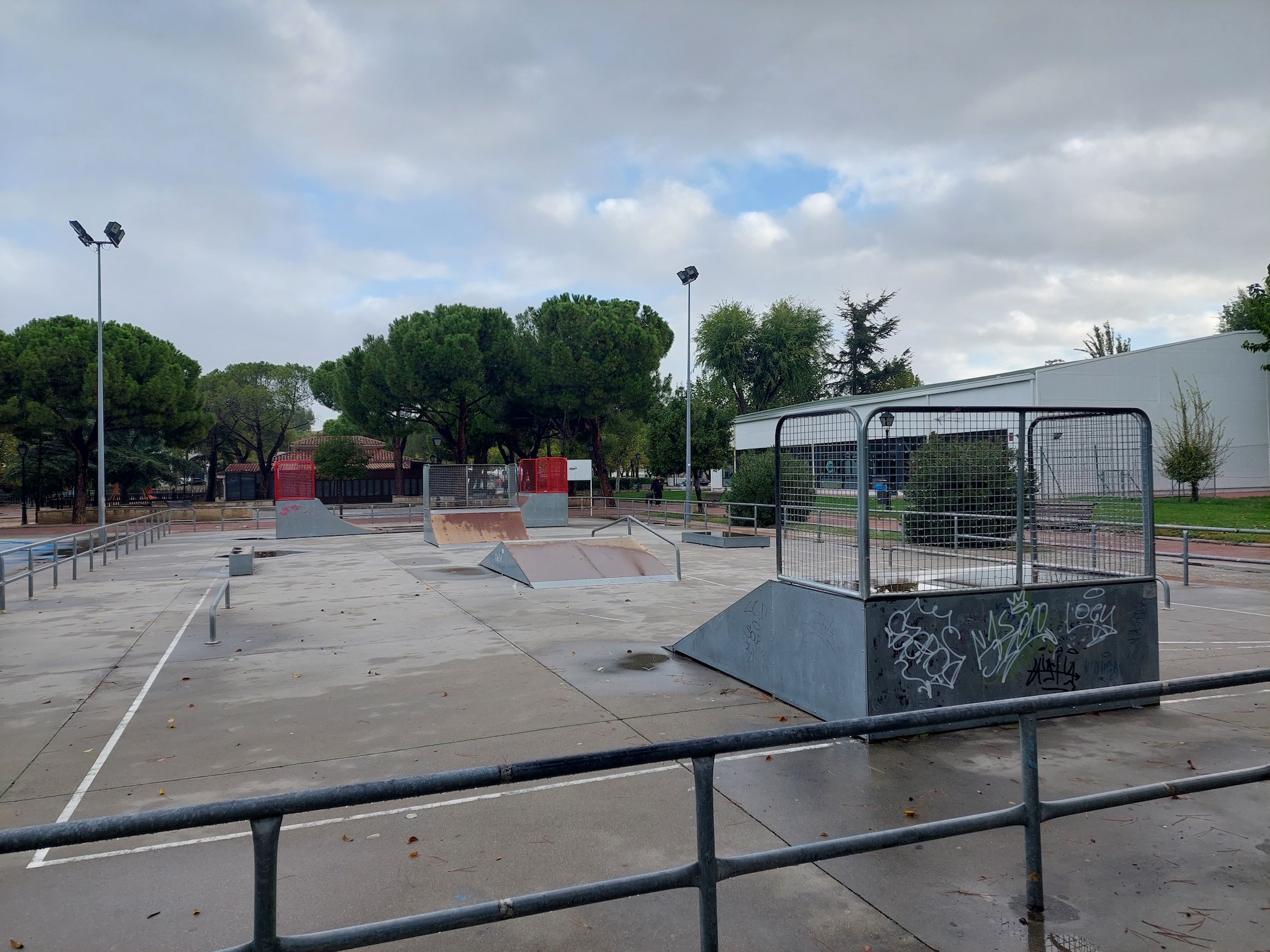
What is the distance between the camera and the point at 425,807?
16.5 ft

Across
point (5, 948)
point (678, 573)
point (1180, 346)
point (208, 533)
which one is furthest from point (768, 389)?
point (5, 948)

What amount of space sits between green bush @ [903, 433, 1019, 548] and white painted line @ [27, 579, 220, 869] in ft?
18.8

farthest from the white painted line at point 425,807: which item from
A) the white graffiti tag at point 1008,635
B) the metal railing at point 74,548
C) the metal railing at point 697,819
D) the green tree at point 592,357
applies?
the green tree at point 592,357

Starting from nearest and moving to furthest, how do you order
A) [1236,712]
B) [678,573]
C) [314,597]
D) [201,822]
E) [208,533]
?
[201,822] < [1236,712] < [314,597] < [678,573] < [208,533]

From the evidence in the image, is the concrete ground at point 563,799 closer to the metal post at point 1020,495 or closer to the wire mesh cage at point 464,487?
Result: the metal post at point 1020,495

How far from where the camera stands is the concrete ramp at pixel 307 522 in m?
28.6

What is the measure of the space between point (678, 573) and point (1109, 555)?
865 cm

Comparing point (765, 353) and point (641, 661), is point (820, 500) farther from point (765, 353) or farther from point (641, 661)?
point (765, 353)

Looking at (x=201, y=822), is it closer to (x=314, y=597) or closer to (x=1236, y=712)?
(x=1236, y=712)

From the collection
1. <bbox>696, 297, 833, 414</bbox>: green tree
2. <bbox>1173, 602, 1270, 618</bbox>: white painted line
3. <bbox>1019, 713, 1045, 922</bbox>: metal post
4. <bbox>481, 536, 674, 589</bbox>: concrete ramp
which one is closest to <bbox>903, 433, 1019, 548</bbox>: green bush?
<bbox>1019, 713, 1045, 922</bbox>: metal post

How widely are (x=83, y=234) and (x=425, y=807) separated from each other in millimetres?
30092

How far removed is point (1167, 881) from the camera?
3.87 meters

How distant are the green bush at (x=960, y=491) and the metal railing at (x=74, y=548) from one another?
13.0 meters

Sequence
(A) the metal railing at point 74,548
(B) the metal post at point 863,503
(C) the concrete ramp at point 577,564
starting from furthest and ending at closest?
(C) the concrete ramp at point 577,564, (A) the metal railing at point 74,548, (B) the metal post at point 863,503
